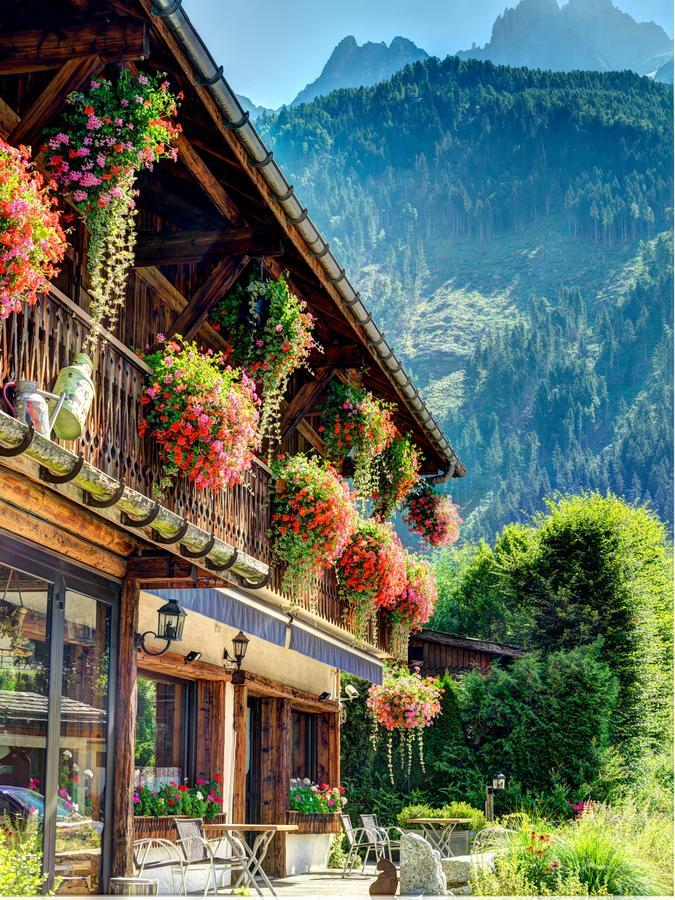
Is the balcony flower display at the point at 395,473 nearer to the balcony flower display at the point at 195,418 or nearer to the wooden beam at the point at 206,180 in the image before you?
the wooden beam at the point at 206,180

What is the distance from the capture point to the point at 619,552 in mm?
25438

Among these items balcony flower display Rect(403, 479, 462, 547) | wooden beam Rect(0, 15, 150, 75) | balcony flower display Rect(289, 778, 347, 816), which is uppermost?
wooden beam Rect(0, 15, 150, 75)

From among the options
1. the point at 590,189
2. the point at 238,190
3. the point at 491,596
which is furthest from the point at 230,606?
the point at 590,189

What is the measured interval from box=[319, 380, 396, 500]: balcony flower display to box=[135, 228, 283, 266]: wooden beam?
3.32 m

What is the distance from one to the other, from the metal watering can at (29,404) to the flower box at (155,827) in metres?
5.45

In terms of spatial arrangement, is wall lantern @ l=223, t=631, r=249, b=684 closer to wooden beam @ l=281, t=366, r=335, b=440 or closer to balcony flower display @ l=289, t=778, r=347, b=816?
wooden beam @ l=281, t=366, r=335, b=440

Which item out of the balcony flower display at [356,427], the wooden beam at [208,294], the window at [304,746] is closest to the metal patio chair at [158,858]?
the balcony flower display at [356,427]

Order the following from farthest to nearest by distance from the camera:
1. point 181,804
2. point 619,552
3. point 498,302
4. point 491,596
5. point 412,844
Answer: point 498,302 < point 491,596 < point 619,552 < point 181,804 < point 412,844

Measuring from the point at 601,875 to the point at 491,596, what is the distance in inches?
1638

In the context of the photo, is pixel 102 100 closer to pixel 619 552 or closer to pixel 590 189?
pixel 619 552

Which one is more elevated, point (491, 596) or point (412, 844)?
point (491, 596)

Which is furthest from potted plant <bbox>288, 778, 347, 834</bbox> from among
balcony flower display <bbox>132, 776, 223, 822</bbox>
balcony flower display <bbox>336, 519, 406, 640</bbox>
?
balcony flower display <bbox>336, 519, 406, 640</bbox>

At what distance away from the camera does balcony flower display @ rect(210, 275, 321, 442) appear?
30.1 ft

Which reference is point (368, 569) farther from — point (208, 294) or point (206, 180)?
point (206, 180)
